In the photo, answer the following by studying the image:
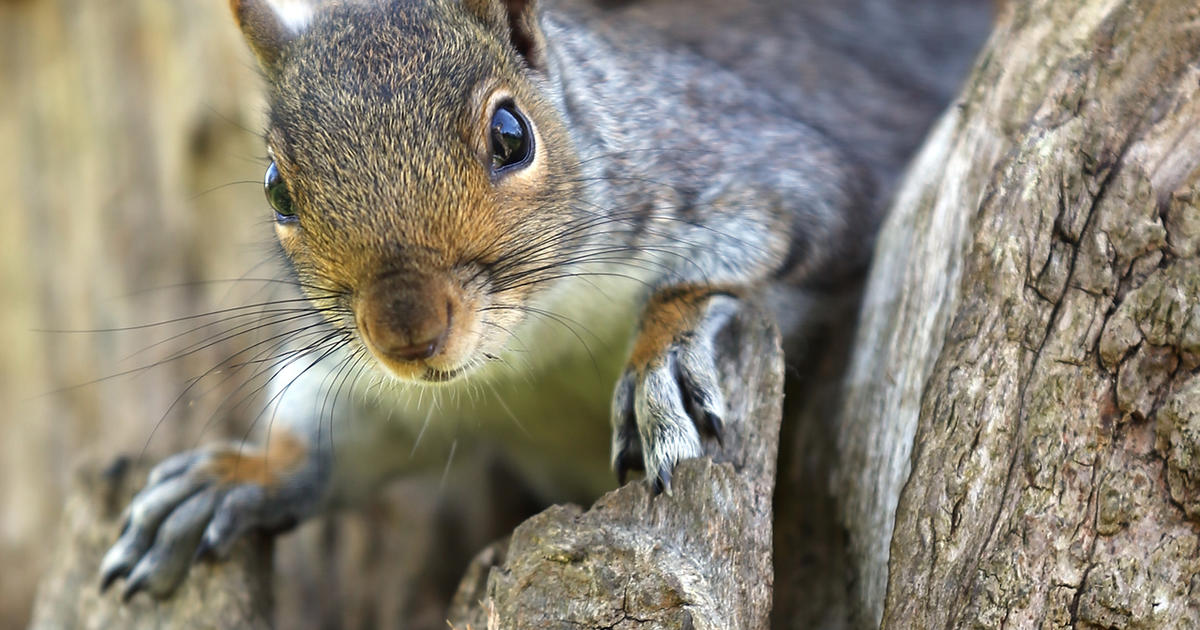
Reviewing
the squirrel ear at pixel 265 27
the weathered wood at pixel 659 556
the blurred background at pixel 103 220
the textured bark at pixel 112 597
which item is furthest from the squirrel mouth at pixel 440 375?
the blurred background at pixel 103 220

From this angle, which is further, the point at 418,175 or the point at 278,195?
the point at 278,195

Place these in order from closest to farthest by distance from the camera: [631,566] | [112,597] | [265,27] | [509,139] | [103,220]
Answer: [631,566] < [509,139] < [265,27] < [112,597] < [103,220]

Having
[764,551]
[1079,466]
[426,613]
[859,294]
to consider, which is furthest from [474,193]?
[426,613]

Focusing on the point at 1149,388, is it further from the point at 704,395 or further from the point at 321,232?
the point at 321,232

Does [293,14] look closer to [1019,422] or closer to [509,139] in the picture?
[509,139]

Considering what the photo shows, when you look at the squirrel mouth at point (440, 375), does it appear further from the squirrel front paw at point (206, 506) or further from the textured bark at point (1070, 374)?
the squirrel front paw at point (206, 506)

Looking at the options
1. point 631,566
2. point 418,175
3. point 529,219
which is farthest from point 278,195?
point 631,566
